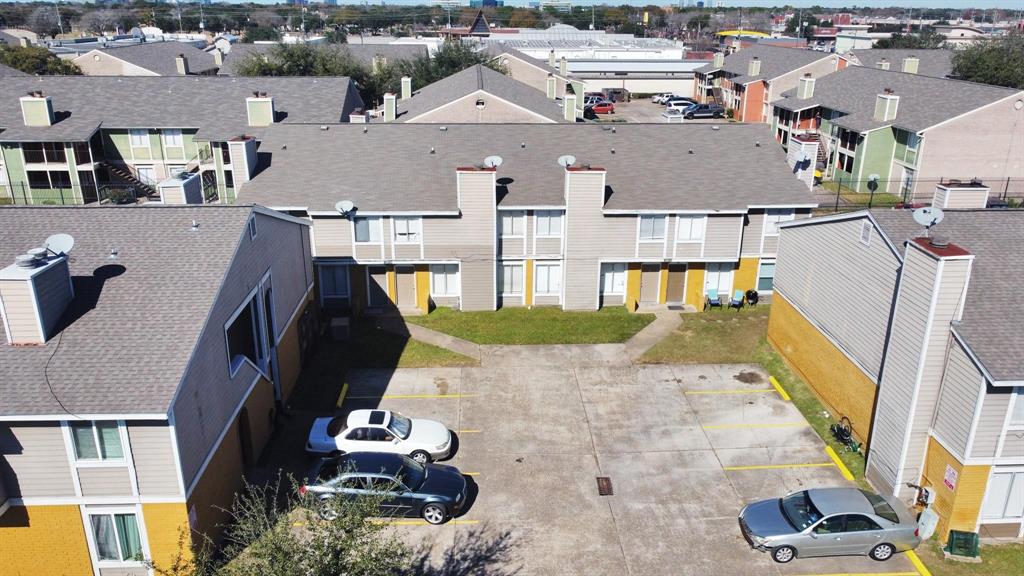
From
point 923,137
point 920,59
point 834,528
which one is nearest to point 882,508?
point 834,528

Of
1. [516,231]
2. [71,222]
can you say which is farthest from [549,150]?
[71,222]

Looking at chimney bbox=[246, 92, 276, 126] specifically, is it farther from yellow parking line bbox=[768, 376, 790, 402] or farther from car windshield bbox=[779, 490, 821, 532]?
car windshield bbox=[779, 490, 821, 532]

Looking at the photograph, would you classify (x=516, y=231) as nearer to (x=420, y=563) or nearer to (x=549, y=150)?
(x=549, y=150)

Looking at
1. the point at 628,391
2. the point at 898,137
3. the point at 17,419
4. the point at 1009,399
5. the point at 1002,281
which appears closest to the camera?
the point at 17,419

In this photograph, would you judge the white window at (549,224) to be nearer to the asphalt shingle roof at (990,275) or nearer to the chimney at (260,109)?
the asphalt shingle roof at (990,275)

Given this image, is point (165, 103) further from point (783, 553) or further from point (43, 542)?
point (783, 553)
